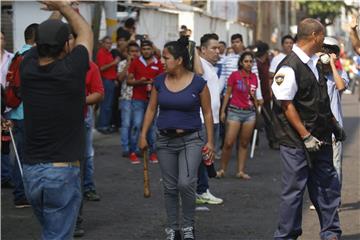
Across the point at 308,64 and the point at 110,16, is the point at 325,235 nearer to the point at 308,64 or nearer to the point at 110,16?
the point at 308,64

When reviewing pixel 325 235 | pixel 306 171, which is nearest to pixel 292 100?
pixel 306 171

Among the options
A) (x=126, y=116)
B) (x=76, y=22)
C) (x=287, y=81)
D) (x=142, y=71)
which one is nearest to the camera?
(x=76, y=22)

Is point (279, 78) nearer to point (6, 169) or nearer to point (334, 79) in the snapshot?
point (334, 79)

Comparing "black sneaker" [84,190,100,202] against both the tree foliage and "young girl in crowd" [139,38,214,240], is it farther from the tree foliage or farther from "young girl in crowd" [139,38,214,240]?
the tree foliage

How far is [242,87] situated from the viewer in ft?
38.1

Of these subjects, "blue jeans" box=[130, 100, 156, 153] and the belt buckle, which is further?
"blue jeans" box=[130, 100, 156, 153]

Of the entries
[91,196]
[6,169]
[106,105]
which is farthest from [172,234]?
[106,105]

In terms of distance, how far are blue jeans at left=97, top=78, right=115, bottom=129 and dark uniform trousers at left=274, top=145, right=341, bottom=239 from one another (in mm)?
10544

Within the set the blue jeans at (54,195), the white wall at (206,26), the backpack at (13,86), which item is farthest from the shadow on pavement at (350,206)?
the white wall at (206,26)

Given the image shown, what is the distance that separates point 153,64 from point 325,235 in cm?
641

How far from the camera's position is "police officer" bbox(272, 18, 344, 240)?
688cm

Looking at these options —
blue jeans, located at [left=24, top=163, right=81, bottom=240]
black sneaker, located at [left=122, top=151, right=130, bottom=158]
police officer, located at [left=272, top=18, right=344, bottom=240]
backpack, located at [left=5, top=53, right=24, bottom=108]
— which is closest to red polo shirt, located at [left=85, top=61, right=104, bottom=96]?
backpack, located at [left=5, top=53, right=24, bottom=108]

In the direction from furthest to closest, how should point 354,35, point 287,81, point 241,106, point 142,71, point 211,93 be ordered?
point 142,71 → point 241,106 → point 211,93 → point 354,35 → point 287,81

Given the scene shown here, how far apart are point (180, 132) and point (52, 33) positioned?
8.91ft
